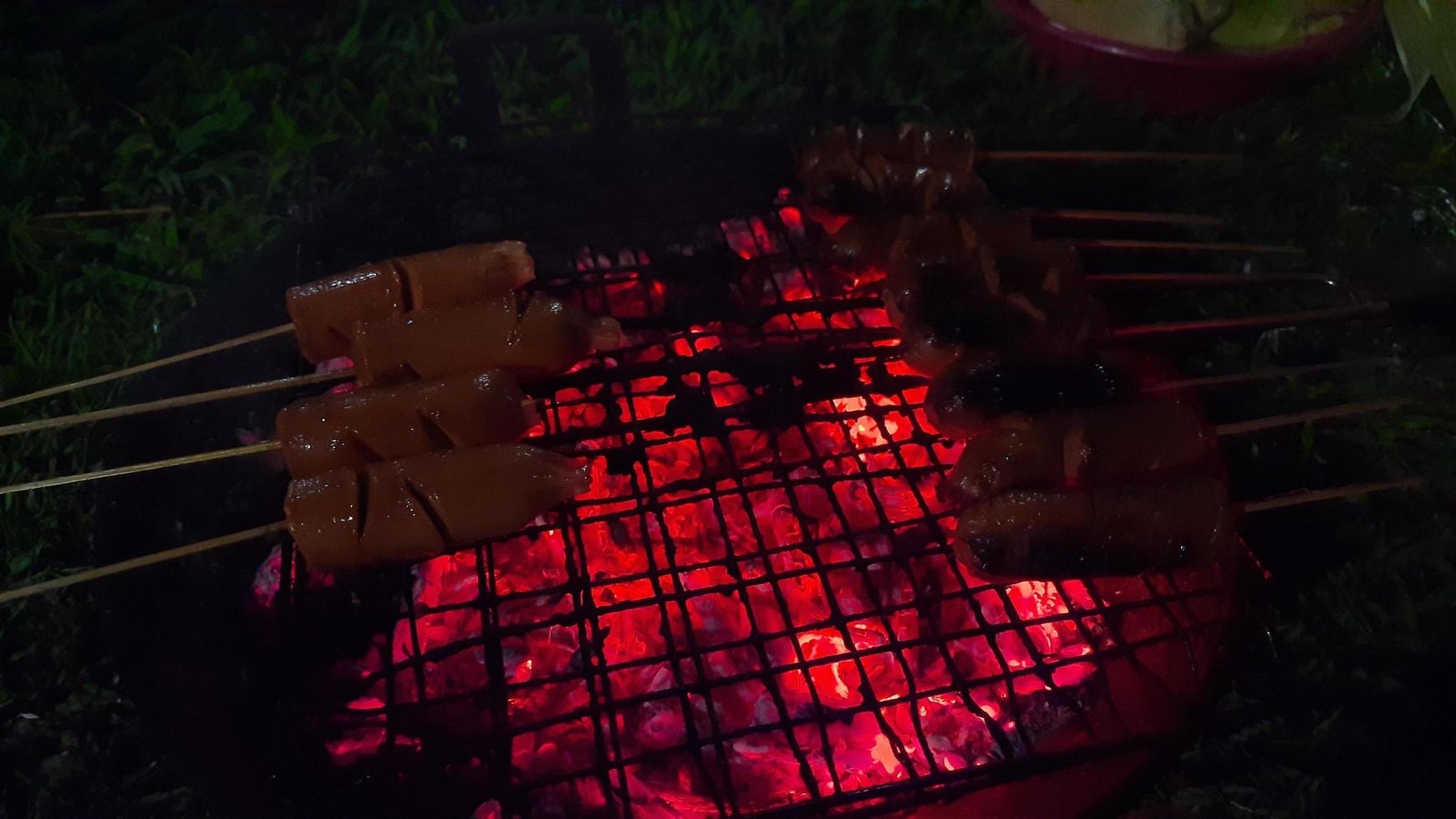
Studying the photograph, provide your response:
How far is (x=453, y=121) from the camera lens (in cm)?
370

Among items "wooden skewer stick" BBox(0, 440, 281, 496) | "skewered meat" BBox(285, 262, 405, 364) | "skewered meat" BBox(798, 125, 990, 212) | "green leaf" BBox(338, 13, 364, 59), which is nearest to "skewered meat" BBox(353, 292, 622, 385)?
"skewered meat" BBox(285, 262, 405, 364)

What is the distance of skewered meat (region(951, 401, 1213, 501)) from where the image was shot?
257 centimetres

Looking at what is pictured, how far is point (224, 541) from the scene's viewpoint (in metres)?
2.42

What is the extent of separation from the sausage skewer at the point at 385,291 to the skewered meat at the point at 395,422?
316mm

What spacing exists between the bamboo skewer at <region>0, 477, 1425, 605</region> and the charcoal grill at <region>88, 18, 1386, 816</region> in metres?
0.16

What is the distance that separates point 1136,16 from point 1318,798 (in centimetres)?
350

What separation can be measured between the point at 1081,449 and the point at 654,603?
1.28 metres

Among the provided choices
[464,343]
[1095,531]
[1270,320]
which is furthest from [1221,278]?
[464,343]

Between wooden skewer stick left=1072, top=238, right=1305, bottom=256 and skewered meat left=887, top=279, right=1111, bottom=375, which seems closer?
skewered meat left=887, top=279, right=1111, bottom=375

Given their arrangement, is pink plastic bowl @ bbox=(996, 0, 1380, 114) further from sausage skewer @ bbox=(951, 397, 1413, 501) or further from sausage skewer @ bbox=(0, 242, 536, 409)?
sausage skewer @ bbox=(0, 242, 536, 409)

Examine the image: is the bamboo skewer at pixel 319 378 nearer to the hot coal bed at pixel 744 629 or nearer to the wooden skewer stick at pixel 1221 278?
the wooden skewer stick at pixel 1221 278

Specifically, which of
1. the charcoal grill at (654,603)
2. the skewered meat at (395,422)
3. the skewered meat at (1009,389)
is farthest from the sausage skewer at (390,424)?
the skewered meat at (1009,389)

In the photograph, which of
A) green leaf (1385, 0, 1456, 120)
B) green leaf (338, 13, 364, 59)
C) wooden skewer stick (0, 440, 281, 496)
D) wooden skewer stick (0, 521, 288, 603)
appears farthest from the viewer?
green leaf (338, 13, 364, 59)

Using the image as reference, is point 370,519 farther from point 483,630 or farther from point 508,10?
point 508,10
